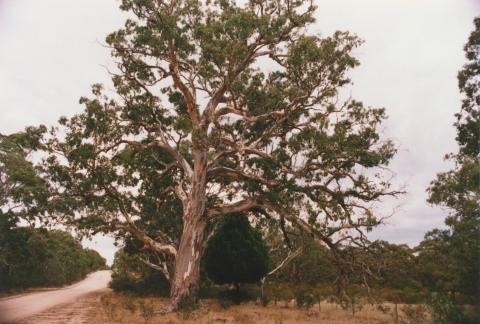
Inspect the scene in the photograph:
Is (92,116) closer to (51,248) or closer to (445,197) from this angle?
(445,197)

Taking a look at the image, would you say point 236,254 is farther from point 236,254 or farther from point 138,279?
point 138,279

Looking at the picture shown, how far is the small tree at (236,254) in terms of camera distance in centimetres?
2425

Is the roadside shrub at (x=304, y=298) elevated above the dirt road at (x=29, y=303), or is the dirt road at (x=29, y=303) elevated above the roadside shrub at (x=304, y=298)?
the roadside shrub at (x=304, y=298)

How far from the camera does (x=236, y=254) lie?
24.1 m

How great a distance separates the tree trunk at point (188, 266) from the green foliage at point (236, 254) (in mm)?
4809

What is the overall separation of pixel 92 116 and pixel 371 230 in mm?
14788

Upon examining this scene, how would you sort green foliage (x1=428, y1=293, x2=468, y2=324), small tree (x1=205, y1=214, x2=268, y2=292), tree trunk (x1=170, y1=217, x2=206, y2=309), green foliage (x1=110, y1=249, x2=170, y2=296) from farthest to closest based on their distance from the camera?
green foliage (x1=110, y1=249, x2=170, y2=296) < small tree (x1=205, y1=214, x2=268, y2=292) < tree trunk (x1=170, y1=217, x2=206, y2=309) < green foliage (x1=428, y1=293, x2=468, y2=324)

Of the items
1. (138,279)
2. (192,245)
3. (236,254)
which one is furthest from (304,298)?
(138,279)

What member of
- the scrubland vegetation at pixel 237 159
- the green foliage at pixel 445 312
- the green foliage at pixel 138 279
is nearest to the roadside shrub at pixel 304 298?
the scrubland vegetation at pixel 237 159

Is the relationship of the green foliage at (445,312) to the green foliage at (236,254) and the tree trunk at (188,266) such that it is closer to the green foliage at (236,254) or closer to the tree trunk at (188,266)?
the tree trunk at (188,266)

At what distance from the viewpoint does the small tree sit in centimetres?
2425

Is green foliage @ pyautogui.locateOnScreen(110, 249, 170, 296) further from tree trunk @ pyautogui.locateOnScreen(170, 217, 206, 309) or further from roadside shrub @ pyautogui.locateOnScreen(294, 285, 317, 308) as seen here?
tree trunk @ pyautogui.locateOnScreen(170, 217, 206, 309)

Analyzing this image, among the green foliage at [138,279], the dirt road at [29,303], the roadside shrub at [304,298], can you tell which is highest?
the green foliage at [138,279]

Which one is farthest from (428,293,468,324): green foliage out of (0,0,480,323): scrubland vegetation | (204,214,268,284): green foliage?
(204,214,268,284): green foliage
